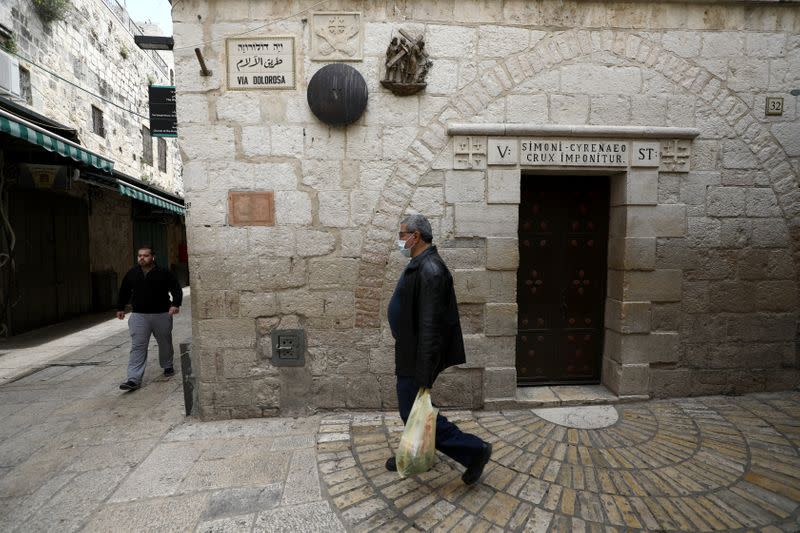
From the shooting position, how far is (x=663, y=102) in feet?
11.8

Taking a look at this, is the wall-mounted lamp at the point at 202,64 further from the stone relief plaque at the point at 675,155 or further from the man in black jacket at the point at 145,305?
the stone relief plaque at the point at 675,155

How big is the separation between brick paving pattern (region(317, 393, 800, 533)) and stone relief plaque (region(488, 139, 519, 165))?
2360 millimetres

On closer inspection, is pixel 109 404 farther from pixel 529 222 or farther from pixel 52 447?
pixel 529 222

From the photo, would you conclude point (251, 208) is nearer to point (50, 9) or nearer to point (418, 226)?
point (418, 226)

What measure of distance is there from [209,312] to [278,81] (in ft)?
7.18

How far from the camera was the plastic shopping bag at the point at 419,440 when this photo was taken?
2.27 meters

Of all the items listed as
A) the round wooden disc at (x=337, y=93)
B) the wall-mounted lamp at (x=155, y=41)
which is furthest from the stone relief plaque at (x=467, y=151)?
the wall-mounted lamp at (x=155, y=41)

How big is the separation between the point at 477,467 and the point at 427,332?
3.18 ft

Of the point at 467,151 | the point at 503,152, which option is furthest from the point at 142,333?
the point at 503,152

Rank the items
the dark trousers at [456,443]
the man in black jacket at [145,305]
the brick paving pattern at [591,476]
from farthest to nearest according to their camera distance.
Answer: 1. the man in black jacket at [145,305]
2. the dark trousers at [456,443]
3. the brick paving pattern at [591,476]

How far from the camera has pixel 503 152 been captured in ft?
11.5

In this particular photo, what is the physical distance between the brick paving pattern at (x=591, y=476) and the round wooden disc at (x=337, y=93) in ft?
→ 9.02

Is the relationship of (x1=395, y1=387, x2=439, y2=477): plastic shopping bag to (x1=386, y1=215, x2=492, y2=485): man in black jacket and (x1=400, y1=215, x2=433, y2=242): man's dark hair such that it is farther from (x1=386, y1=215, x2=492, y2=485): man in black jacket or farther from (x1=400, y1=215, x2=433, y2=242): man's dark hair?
(x1=400, y1=215, x2=433, y2=242): man's dark hair

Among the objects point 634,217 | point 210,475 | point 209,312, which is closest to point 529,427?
point 634,217
